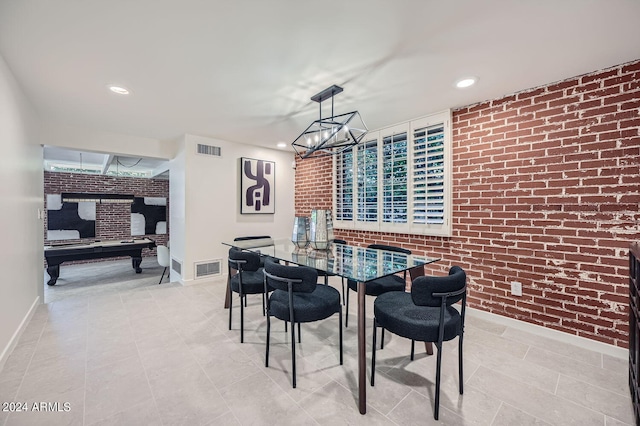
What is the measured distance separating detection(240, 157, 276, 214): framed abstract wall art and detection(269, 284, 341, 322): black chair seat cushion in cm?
293

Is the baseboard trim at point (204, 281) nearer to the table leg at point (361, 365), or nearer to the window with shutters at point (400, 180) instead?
the window with shutters at point (400, 180)

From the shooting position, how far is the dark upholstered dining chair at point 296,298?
179 cm

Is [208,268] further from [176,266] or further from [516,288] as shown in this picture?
[516,288]

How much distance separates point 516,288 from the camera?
8.89 ft

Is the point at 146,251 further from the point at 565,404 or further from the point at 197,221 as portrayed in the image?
the point at 565,404

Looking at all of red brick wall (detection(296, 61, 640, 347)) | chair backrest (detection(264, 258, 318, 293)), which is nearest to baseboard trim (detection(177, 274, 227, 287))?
chair backrest (detection(264, 258, 318, 293))

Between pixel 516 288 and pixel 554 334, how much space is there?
0.46 m

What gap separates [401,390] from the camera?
1805 mm

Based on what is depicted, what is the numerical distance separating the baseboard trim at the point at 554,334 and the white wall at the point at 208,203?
3.65 metres

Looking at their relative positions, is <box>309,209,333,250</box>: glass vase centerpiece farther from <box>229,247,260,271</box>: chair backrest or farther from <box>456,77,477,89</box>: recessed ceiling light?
<box>456,77,477,89</box>: recessed ceiling light

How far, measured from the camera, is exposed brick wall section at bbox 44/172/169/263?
22.0 ft

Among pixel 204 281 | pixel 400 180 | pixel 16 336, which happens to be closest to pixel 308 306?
pixel 400 180

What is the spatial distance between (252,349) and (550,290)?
2782 millimetres

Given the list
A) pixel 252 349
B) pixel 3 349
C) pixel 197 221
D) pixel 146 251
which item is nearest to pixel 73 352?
pixel 3 349
